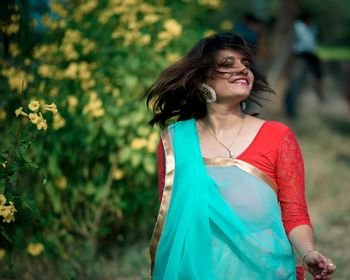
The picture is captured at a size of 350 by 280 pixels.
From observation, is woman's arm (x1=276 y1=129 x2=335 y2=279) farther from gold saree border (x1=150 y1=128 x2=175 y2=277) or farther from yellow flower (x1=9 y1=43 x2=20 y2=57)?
yellow flower (x1=9 y1=43 x2=20 y2=57)

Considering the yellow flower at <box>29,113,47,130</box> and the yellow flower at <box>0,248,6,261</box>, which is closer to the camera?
the yellow flower at <box>29,113,47,130</box>

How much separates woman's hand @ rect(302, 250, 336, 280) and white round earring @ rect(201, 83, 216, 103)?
25.0 inches

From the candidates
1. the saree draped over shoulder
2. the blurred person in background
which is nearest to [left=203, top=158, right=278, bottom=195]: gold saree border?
the saree draped over shoulder

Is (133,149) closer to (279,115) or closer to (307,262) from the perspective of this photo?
(307,262)

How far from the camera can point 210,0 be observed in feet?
17.9

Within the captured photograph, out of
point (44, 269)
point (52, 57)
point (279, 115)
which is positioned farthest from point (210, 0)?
point (279, 115)

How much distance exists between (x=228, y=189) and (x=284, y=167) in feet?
0.64

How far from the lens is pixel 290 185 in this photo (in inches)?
94.0

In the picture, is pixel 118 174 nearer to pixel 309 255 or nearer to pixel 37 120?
pixel 37 120

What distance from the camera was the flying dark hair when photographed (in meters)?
2.57

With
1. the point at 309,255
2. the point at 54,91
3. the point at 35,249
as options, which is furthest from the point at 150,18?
the point at 309,255

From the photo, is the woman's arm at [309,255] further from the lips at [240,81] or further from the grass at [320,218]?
the grass at [320,218]

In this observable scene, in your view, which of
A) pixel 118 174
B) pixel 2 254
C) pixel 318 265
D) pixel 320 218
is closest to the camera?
pixel 318 265

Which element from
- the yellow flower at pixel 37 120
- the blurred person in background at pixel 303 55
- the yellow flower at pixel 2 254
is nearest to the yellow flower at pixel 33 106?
the yellow flower at pixel 37 120
